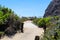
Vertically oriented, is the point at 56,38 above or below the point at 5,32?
above

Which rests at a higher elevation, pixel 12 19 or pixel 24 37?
pixel 12 19

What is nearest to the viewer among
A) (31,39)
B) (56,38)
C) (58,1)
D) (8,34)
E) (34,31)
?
(56,38)

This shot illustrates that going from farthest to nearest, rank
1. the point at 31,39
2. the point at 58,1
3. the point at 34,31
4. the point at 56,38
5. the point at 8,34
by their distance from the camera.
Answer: the point at 58,1, the point at 34,31, the point at 8,34, the point at 31,39, the point at 56,38

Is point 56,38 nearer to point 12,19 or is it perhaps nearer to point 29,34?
point 29,34

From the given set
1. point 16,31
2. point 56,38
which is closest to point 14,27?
point 16,31

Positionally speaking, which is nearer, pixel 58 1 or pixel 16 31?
pixel 16 31

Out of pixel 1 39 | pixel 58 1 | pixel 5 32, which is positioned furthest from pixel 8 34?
pixel 58 1

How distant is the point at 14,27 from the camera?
80.4ft

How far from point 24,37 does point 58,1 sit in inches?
2176

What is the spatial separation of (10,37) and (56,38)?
41.2 feet

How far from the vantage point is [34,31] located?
24906 millimetres

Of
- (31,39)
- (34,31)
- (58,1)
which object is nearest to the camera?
(31,39)

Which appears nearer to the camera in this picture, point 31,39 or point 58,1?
point 31,39

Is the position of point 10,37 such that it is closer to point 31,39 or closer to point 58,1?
point 31,39
